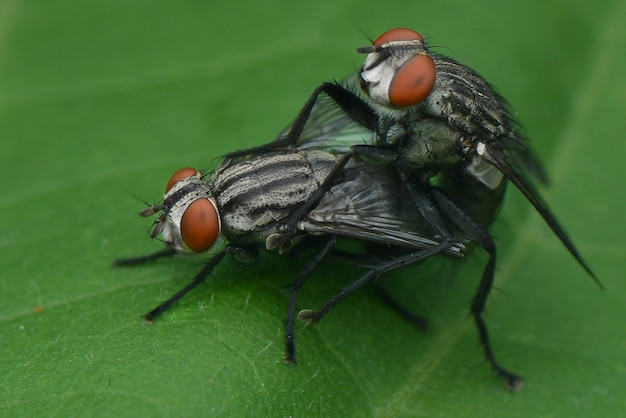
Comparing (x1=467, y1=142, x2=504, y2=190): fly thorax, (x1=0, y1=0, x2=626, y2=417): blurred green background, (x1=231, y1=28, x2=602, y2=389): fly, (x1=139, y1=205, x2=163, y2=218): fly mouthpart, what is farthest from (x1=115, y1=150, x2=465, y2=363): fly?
(x1=467, y1=142, x2=504, y2=190): fly thorax

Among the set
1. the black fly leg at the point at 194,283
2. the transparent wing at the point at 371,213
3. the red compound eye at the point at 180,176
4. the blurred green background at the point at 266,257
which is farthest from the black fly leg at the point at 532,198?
the red compound eye at the point at 180,176

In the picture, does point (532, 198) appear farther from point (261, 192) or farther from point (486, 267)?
point (261, 192)

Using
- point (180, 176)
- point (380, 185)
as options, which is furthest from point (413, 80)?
point (180, 176)

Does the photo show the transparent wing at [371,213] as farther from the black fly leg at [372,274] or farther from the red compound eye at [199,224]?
the red compound eye at [199,224]

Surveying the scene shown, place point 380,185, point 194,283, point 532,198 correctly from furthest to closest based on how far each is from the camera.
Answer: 1. point 380,185
2. point 532,198
3. point 194,283

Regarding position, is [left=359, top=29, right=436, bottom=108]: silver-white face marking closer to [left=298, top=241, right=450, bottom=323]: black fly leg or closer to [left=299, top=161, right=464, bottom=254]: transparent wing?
[left=299, top=161, right=464, bottom=254]: transparent wing

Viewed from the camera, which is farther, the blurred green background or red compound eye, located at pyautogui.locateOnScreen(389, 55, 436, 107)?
red compound eye, located at pyautogui.locateOnScreen(389, 55, 436, 107)

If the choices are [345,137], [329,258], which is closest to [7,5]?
Result: [345,137]

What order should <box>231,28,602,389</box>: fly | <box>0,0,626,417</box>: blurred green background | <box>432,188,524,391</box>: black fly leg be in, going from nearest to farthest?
1. <box>0,0,626,417</box>: blurred green background
2. <box>231,28,602,389</box>: fly
3. <box>432,188,524,391</box>: black fly leg
